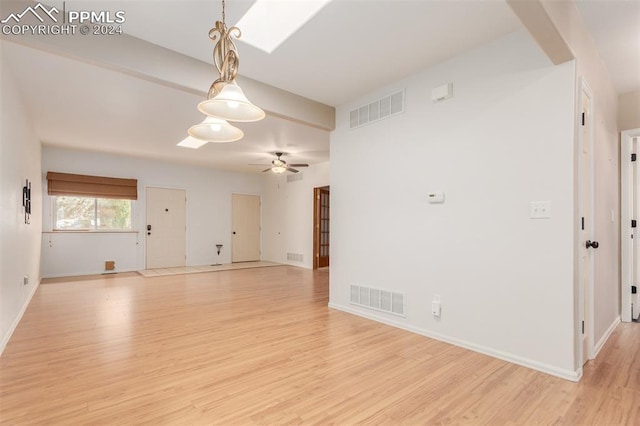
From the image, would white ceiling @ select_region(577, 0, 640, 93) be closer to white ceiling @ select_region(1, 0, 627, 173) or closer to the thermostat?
white ceiling @ select_region(1, 0, 627, 173)

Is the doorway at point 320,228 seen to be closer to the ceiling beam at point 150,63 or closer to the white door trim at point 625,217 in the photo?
the ceiling beam at point 150,63

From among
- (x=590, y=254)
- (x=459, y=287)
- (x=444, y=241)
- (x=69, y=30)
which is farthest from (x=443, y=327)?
(x=69, y=30)

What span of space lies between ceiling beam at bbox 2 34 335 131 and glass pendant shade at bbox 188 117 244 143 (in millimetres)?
882

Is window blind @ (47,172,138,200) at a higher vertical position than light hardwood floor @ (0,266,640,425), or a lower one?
higher

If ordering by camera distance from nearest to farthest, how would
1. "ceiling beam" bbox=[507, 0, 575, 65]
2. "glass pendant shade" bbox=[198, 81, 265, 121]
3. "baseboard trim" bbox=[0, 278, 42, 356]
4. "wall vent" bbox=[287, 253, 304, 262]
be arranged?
1. "ceiling beam" bbox=[507, 0, 575, 65]
2. "glass pendant shade" bbox=[198, 81, 265, 121]
3. "baseboard trim" bbox=[0, 278, 42, 356]
4. "wall vent" bbox=[287, 253, 304, 262]

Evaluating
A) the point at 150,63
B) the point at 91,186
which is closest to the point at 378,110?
the point at 150,63

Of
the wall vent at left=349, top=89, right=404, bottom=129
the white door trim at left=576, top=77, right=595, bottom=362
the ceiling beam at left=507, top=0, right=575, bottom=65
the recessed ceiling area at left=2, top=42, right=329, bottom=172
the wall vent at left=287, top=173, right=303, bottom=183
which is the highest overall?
A: the recessed ceiling area at left=2, top=42, right=329, bottom=172

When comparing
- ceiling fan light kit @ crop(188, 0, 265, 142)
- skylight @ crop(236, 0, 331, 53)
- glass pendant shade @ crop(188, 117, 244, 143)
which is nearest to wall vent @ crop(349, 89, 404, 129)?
skylight @ crop(236, 0, 331, 53)

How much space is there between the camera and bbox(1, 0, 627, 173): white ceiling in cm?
239

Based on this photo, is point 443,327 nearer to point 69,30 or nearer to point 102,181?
point 69,30

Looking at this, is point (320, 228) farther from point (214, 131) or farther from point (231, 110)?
point (231, 110)

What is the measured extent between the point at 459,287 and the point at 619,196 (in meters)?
2.61

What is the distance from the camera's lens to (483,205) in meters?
2.86

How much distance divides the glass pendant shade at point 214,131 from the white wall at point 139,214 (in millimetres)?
6468
